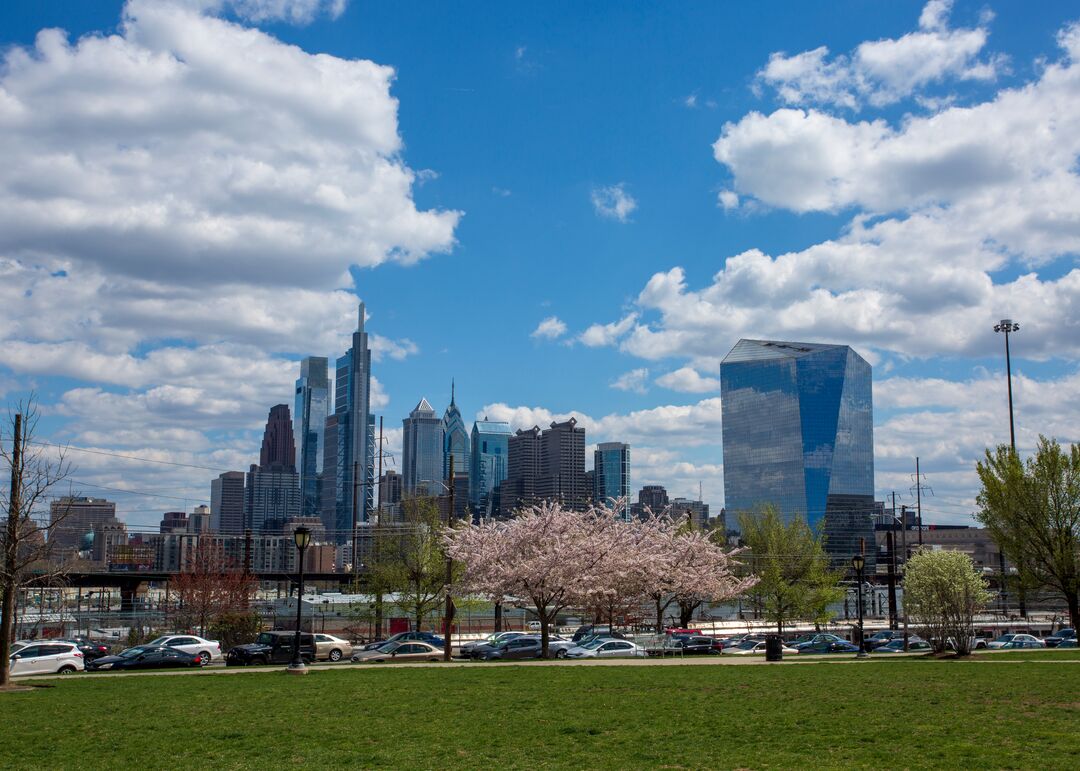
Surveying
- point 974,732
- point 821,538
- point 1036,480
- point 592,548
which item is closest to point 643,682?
point 974,732

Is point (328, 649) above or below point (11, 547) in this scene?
below

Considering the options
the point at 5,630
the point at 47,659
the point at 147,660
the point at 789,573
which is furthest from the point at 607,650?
the point at 789,573

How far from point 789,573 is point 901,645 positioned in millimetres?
23651

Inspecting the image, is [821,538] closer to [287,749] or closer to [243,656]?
[243,656]

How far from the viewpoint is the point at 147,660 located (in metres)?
37.7

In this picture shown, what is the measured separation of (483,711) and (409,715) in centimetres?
165

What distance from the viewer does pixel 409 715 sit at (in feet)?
65.7

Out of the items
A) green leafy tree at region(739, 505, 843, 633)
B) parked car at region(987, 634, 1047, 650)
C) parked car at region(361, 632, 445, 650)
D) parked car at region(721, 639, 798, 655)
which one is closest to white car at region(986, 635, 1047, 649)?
parked car at region(987, 634, 1047, 650)

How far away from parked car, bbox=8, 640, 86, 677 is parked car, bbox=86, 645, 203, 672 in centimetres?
63

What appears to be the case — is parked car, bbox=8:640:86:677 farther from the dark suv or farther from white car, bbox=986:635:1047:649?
white car, bbox=986:635:1047:649

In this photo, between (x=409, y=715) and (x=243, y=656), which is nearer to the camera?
(x=409, y=715)

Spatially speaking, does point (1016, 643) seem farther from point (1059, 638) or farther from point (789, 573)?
point (789, 573)

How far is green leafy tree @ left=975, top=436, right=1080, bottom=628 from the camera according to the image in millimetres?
47938

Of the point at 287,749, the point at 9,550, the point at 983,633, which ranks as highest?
the point at 9,550
